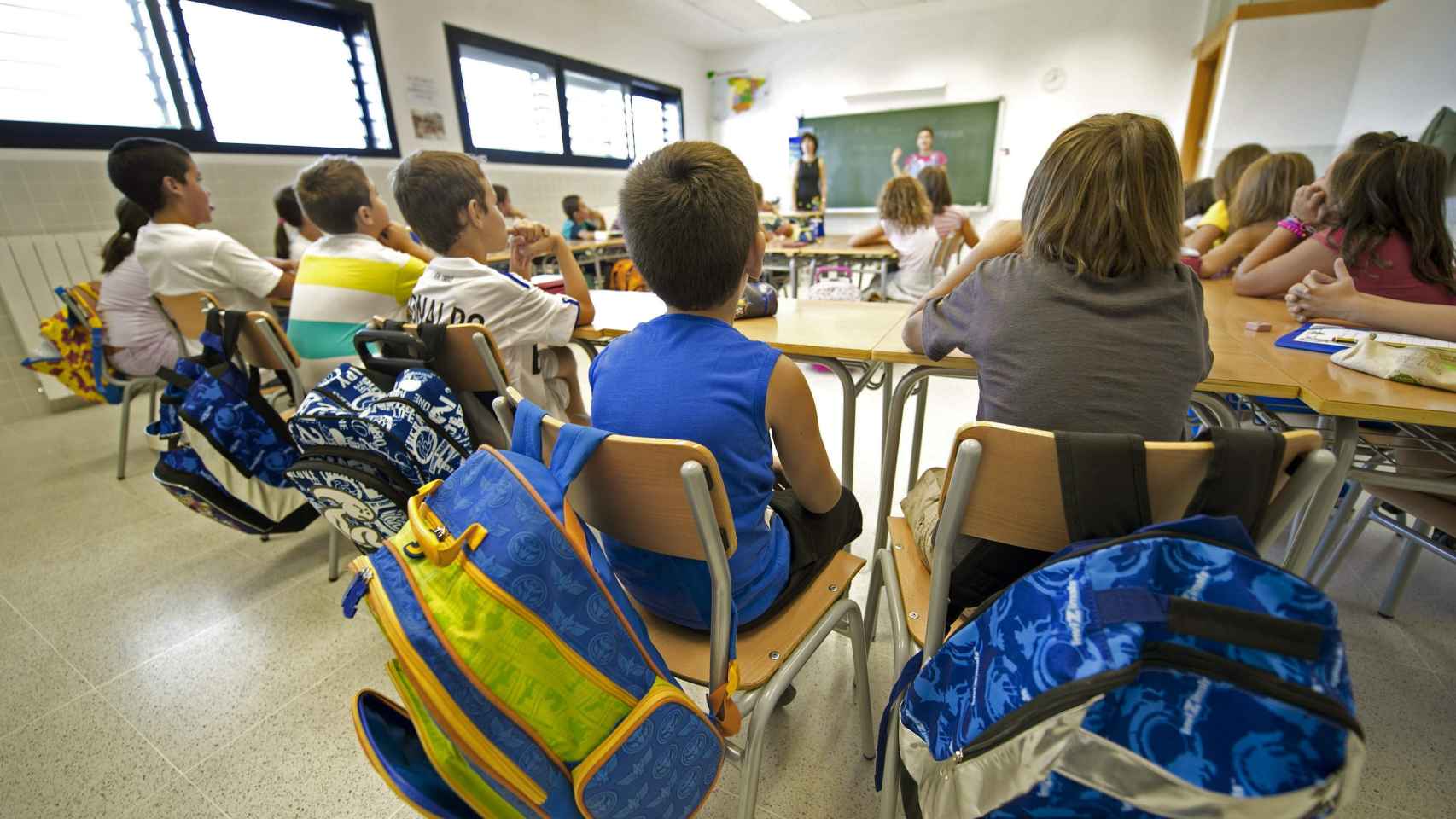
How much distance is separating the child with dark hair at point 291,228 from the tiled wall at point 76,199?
575 millimetres

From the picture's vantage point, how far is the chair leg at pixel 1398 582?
139cm

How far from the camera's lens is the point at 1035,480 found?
603 mm

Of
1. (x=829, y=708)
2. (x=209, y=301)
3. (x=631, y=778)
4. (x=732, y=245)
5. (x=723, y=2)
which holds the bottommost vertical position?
(x=829, y=708)

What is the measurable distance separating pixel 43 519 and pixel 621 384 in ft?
8.70

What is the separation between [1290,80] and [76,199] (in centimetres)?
827

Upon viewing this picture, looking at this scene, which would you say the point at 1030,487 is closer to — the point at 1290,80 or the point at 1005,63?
the point at 1290,80

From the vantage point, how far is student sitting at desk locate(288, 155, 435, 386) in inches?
65.6

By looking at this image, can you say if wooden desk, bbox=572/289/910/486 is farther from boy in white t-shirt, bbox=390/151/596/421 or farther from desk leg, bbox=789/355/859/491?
boy in white t-shirt, bbox=390/151/596/421

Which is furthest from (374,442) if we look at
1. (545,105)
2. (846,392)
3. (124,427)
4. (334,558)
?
(545,105)

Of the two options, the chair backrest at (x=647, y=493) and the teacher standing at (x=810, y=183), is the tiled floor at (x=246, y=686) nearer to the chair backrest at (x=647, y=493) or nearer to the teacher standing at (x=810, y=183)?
the chair backrest at (x=647, y=493)

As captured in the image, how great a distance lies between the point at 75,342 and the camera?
6.91ft

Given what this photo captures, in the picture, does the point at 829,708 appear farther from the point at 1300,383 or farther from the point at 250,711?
the point at 250,711

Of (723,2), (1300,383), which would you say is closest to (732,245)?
(1300,383)

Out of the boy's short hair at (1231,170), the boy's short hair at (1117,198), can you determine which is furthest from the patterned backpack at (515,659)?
the boy's short hair at (1231,170)
